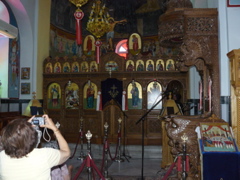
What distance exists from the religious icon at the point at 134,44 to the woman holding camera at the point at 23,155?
A: 9387 millimetres

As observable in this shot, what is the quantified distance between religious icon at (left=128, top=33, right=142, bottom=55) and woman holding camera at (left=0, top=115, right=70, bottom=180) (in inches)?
370

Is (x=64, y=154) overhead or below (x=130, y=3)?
below

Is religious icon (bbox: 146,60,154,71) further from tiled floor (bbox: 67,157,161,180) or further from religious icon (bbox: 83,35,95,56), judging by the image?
religious icon (bbox: 83,35,95,56)

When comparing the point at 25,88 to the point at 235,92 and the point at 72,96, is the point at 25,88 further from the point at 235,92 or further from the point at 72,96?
the point at 235,92

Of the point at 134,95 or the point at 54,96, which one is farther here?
the point at 54,96

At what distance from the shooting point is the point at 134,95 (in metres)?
9.87

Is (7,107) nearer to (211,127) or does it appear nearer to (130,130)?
(130,130)

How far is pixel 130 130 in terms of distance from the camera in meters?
9.70

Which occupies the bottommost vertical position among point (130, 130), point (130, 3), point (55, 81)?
point (130, 130)

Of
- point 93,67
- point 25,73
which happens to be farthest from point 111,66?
point 25,73

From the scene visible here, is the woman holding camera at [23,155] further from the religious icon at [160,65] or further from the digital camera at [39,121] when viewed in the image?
the religious icon at [160,65]

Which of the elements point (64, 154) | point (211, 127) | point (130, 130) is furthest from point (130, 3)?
point (64, 154)

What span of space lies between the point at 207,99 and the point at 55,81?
19.9ft

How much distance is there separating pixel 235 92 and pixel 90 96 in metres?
6.29
